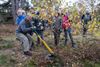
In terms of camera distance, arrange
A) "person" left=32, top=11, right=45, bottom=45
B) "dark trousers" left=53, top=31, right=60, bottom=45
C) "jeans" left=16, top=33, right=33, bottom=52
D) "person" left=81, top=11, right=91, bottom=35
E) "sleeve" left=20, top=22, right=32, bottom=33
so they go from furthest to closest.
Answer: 1. "dark trousers" left=53, top=31, right=60, bottom=45
2. "person" left=32, top=11, right=45, bottom=45
3. "person" left=81, top=11, right=91, bottom=35
4. "jeans" left=16, top=33, right=33, bottom=52
5. "sleeve" left=20, top=22, right=32, bottom=33

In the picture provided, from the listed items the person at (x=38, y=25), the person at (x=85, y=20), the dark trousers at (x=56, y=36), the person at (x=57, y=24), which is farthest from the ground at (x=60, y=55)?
the person at (x=85, y=20)

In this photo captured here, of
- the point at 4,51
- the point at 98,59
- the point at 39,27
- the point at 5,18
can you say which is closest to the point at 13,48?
the point at 4,51

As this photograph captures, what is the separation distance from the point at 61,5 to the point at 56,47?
73.1 inches

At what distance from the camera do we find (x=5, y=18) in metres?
35.7

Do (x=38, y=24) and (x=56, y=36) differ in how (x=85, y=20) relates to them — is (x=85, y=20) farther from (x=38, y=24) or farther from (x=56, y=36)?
(x=38, y=24)

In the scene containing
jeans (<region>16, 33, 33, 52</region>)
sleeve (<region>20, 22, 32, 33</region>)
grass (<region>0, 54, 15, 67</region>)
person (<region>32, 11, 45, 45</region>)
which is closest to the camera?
grass (<region>0, 54, 15, 67</region>)

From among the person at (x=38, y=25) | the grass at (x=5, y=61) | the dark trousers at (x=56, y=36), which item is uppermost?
the person at (x=38, y=25)

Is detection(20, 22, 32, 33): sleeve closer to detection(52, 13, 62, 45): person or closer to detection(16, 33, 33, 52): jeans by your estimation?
detection(16, 33, 33, 52): jeans

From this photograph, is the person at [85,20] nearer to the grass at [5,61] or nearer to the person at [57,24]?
the person at [57,24]

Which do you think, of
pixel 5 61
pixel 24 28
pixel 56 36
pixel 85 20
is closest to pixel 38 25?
pixel 56 36

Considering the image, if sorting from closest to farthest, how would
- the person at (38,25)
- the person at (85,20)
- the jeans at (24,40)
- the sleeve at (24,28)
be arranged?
the sleeve at (24,28) < the jeans at (24,40) < the person at (85,20) < the person at (38,25)

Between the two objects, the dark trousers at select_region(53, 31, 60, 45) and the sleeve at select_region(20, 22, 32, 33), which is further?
the dark trousers at select_region(53, 31, 60, 45)

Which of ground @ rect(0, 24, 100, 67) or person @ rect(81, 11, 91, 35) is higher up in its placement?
person @ rect(81, 11, 91, 35)

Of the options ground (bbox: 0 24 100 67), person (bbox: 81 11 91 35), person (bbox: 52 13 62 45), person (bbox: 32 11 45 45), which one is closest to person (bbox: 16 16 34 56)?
ground (bbox: 0 24 100 67)
